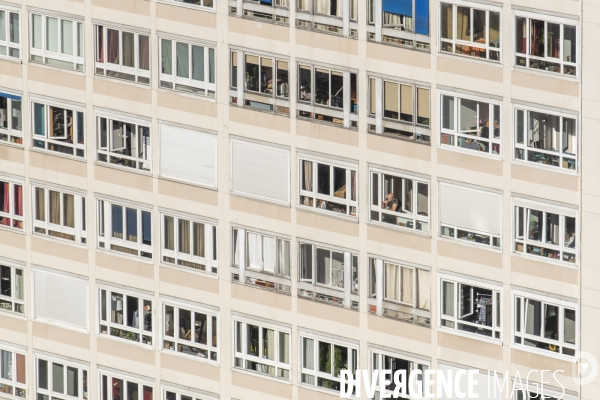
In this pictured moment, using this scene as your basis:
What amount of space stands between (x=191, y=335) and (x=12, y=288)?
745cm

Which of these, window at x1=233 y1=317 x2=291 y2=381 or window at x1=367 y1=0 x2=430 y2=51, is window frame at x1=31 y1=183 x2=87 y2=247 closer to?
window at x1=233 y1=317 x2=291 y2=381

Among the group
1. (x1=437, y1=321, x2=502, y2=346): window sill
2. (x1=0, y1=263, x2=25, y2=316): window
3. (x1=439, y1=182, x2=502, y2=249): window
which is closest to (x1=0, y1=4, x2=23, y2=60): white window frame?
(x1=0, y1=263, x2=25, y2=316): window

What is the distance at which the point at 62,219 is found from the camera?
8419 cm

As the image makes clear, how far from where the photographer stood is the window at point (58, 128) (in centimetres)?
8300

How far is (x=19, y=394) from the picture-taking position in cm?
8662

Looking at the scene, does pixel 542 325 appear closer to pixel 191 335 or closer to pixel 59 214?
pixel 191 335

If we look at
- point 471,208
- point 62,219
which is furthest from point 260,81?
point 62,219

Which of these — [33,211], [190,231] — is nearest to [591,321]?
[190,231]

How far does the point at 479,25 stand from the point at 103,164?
15.3 metres

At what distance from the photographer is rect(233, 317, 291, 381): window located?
3155 inches

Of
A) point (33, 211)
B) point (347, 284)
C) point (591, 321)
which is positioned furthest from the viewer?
point (33, 211)

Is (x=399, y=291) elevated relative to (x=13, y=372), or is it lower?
elevated

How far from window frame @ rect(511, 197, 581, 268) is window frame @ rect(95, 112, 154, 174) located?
13.5 meters

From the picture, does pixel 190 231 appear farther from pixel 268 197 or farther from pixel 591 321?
pixel 591 321
